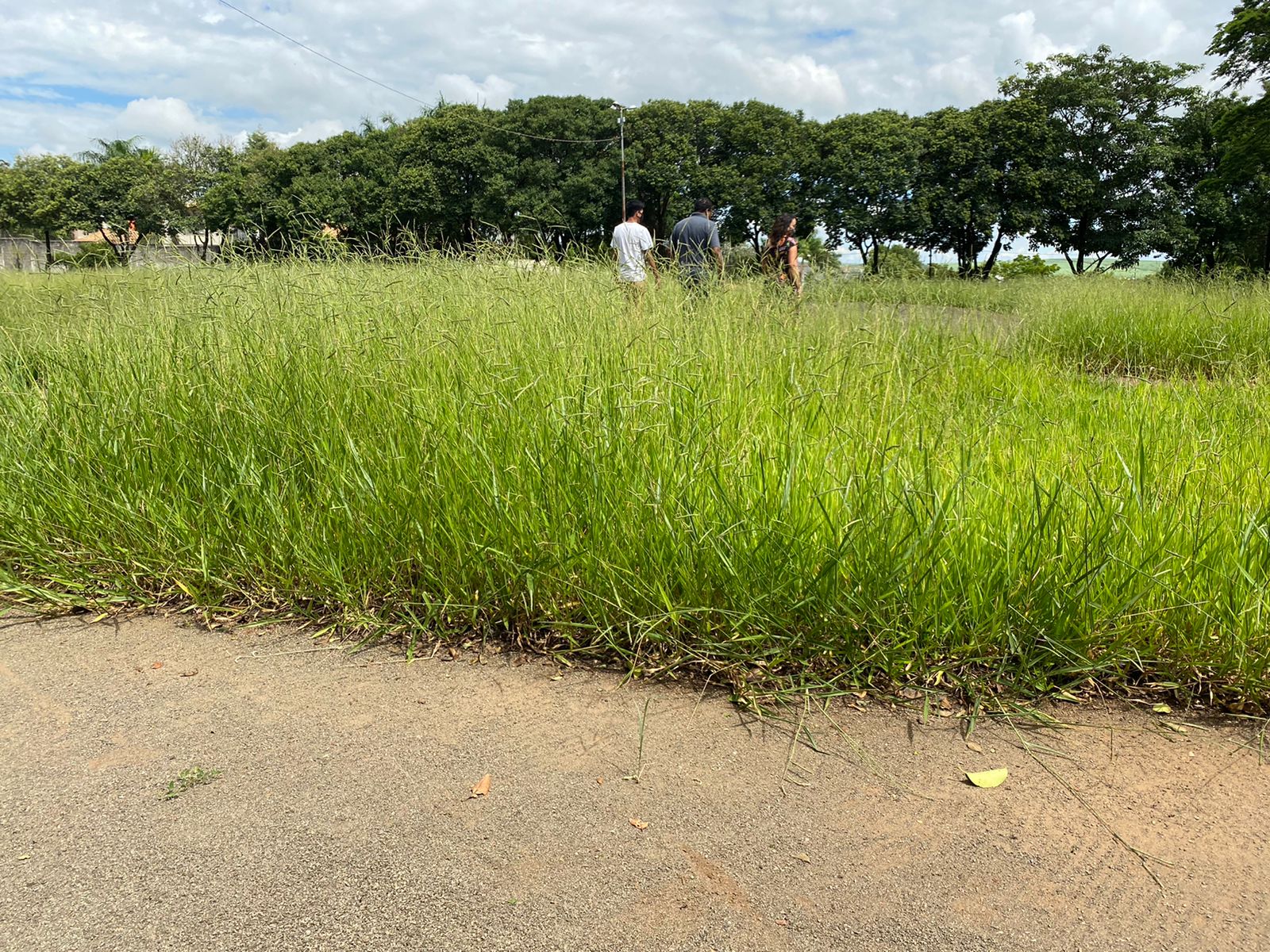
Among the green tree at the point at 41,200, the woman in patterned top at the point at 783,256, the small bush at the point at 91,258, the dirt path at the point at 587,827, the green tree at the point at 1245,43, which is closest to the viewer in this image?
the dirt path at the point at 587,827

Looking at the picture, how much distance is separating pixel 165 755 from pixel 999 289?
14181mm

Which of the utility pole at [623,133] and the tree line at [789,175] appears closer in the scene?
the tree line at [789,175]

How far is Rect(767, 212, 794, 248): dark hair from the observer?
7.30m

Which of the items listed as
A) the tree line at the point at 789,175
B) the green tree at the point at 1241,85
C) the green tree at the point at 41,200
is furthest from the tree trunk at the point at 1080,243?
the green tree at the point at 41,200

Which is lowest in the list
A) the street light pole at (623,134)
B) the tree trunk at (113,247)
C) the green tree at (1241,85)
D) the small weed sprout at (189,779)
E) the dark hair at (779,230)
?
the small weed sprout at (189,779)

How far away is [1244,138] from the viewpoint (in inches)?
652

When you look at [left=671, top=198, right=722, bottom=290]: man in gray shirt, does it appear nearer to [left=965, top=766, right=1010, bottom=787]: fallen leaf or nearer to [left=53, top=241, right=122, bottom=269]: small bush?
[left=53, top=241, right=122, bottom=269]: small bush

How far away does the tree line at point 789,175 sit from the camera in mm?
30234

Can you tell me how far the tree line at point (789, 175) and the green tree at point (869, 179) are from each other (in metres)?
0.07

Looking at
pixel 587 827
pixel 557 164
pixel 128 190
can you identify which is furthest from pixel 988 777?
pixel 128 190

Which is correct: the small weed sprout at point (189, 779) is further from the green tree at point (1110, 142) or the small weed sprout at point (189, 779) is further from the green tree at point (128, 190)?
the green tree at point (128, 190)

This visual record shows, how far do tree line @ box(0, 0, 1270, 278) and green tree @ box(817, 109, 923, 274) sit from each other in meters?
0.07

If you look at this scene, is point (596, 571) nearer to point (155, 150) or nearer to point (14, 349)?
point (14, 349)

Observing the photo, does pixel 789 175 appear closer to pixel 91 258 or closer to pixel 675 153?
pixel 675 153
